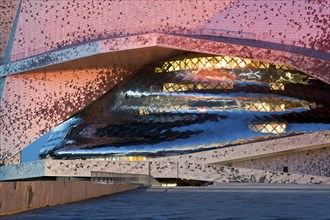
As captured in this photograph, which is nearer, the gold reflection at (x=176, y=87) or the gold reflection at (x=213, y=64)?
the gold reflection at (x=213, y=64)

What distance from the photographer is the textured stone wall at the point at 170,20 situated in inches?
1100

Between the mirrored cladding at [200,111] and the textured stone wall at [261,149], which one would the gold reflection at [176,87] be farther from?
the textured stone wall at [261,149]

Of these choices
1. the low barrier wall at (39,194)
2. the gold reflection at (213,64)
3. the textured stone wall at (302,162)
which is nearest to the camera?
the low barrier wall at (39,194)

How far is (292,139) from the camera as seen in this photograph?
26.1 m

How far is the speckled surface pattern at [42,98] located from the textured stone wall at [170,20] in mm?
1333

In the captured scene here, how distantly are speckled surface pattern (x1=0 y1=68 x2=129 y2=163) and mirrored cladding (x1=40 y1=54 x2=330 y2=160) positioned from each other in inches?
35.4

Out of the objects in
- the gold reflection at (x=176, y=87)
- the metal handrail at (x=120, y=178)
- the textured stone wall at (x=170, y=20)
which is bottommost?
the metal handrail at (x=120, y=178)

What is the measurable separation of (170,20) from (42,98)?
6198 millimetres

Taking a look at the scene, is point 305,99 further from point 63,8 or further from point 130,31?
Result: point 63,8

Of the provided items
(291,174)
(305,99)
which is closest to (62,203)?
(291,174)

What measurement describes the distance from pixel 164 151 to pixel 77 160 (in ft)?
10.3

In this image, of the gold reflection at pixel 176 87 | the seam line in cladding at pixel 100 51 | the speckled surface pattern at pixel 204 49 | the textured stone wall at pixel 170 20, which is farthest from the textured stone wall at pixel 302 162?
the gold reflection at pixel 176 87

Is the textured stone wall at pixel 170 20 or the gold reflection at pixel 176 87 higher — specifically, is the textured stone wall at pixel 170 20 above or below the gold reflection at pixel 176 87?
above

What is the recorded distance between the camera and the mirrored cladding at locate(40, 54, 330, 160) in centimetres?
2745
